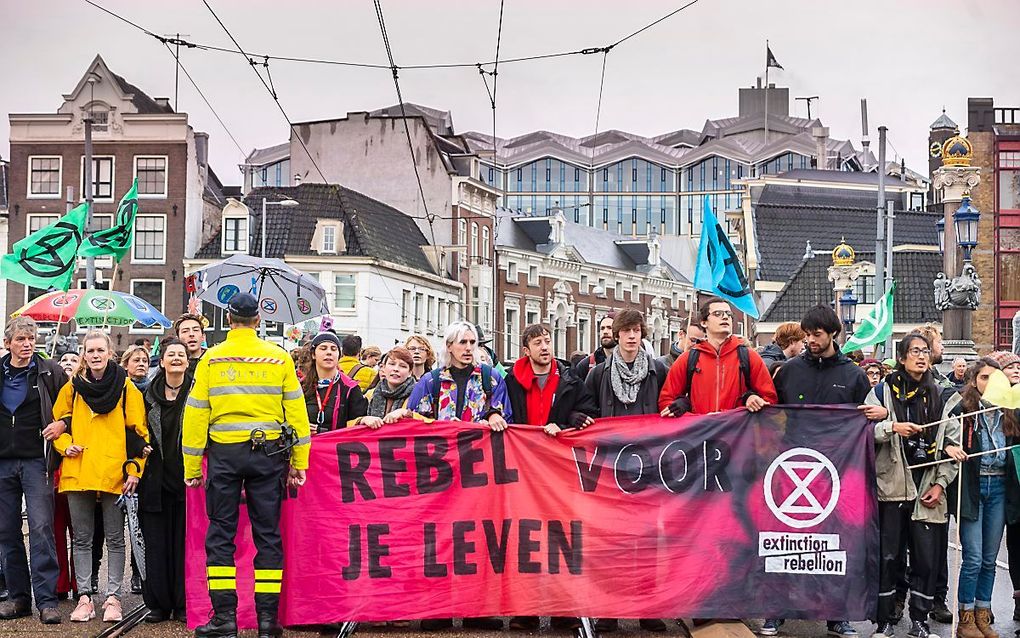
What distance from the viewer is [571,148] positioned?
5571 inches

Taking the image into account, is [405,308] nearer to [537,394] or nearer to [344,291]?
[344,291]

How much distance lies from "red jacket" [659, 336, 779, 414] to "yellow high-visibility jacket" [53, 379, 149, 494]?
3722 mm

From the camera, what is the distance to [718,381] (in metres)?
9.66

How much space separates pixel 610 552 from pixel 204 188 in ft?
172

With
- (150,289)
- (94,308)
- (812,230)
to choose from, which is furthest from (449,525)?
(812,230)

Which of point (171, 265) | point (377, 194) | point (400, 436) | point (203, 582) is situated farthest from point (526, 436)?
point (377, 194)

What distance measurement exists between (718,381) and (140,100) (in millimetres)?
55020

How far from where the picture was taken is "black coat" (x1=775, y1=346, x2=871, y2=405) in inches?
376

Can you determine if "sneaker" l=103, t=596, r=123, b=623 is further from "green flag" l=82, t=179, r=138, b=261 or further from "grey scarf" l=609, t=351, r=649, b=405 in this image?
"green flag" l=82, t=179, r=138, b=261

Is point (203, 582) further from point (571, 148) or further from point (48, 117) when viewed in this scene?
point (571, 148)

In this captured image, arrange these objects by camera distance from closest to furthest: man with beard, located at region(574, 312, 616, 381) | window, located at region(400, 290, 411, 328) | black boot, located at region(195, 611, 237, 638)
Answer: black boot, located at region(195, 611, 237, 638)
man with beard, located at region(574, 312, 616, 381)
window, located at region(400, 290, 411, 328)

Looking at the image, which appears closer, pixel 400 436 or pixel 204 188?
pixel 400 436

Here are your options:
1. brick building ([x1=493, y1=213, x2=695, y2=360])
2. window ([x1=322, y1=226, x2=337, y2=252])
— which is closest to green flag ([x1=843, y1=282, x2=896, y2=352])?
window ([x1=322, y1=226, x2=337, y2=252])

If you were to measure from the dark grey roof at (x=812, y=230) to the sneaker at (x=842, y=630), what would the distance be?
58061mm
